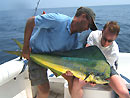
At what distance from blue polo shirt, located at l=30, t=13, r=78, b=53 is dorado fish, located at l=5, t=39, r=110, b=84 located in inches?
3.0

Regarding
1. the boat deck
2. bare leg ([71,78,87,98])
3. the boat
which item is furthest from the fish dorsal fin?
the boat deck

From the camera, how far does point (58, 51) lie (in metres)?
1.68

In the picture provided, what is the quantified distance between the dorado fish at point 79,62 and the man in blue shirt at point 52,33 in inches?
3.1

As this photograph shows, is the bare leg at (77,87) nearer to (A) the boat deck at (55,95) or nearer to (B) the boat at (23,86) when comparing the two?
(B) the boat at (23,86)

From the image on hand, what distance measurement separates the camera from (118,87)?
1.79 m

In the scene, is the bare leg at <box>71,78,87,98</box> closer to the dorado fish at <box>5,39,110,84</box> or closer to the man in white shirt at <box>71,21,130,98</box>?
the man in white shirt at <box>71,21,130,98</box>

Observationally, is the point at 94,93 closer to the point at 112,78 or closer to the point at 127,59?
the point at 112,78

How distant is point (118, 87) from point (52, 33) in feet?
3.06

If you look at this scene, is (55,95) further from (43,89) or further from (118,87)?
(118,87)

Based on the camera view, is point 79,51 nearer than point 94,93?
Yes

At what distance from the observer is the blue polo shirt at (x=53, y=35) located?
1.48m

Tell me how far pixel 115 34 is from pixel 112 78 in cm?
49

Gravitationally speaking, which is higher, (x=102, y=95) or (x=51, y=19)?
(x=51, y=19)

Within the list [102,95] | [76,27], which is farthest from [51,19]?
[102,95]
